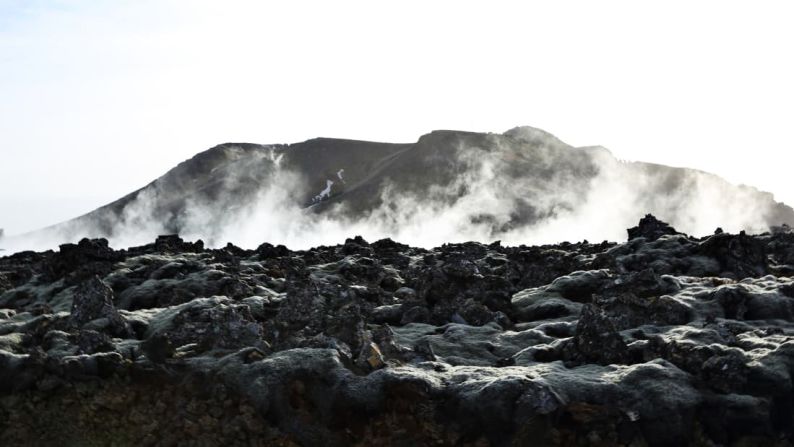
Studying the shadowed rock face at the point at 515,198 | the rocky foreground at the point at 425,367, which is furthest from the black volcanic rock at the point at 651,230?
A: the shadowed rock face at the point at 515,198

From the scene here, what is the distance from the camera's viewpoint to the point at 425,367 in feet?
74.3

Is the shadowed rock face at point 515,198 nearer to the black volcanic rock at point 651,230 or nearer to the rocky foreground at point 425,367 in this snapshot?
the black volcanic rock at point 651,230

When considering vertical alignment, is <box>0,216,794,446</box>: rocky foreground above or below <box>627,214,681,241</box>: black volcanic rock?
below

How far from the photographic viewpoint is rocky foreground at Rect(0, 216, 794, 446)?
64.8ft

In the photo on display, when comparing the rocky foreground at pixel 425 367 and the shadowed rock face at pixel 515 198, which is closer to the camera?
the rocky foreground at pixel 425 367

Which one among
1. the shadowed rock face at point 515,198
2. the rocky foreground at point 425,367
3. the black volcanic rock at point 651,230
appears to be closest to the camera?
the rocky foreground at point 425,367

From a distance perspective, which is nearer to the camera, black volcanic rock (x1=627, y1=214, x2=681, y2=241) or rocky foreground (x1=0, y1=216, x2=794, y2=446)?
rocky foreground (x1=0, y1=216, x2=794, y2=446)

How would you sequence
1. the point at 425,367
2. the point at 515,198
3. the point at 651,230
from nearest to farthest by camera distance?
the point at 425,367 < the point at 651,230 < the point at 515,198

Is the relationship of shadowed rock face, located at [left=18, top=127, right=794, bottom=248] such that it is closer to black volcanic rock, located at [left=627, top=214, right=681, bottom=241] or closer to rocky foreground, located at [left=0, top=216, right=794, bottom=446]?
black volcanic rock, located at [left=627, top=214, right=681, bottom=241]

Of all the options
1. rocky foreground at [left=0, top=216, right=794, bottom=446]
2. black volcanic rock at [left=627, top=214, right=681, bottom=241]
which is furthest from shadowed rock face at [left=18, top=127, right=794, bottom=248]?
rocky foreground at [left=0, top=216, right=794, bottom=446]

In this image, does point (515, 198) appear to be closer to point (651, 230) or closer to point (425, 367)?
point (651, 230)

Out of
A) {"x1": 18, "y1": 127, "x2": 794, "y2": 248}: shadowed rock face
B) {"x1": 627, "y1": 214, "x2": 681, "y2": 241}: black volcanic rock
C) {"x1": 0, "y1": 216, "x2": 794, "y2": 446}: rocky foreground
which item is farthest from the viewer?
{"x1": 18, "y1": 127, "x2": 794, "y2": 248}: shadowed rock face

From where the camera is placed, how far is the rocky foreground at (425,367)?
19.8 m

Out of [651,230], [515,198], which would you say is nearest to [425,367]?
[651,230]
